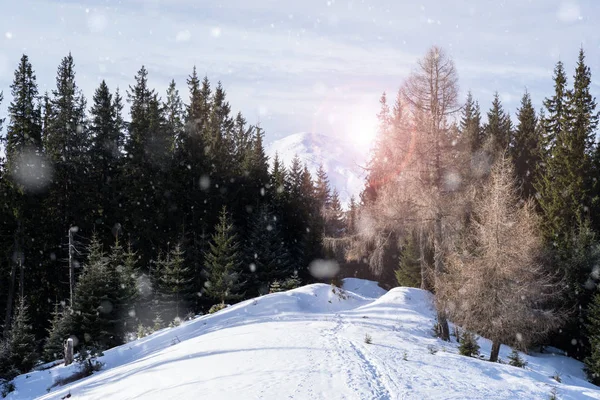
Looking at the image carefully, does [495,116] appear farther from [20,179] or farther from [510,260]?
[20,179]

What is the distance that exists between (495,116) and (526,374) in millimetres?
35947

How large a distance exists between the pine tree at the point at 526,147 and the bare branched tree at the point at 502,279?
85.0 ft

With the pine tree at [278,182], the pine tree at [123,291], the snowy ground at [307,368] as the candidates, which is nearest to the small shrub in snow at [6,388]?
the snowy ground at [307,368]

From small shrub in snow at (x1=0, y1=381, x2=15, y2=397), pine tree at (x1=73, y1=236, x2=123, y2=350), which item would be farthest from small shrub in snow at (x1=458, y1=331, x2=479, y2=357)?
pine tree at (x1=73, y1=236, x2=123, y2=350)

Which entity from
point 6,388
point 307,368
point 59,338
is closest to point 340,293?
point 307,368

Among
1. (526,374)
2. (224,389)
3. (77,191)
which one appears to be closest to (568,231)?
(526,374)

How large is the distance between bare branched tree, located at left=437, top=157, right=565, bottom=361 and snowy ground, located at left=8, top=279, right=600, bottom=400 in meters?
1.43

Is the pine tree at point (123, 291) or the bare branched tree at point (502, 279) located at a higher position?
the bare branched tree at point (502, 279)

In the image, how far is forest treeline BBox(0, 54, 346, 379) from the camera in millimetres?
29703

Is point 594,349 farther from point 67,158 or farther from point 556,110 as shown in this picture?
point 67,158

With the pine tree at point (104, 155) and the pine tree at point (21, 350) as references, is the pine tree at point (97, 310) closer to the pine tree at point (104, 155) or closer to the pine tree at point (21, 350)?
the pine tree at point (21, 350)

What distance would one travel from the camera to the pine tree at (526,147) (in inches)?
1468

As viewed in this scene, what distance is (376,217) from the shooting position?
671 inches

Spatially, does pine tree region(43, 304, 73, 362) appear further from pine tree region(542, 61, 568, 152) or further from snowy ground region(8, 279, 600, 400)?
pine tree region(542, 61, 568, 152)
